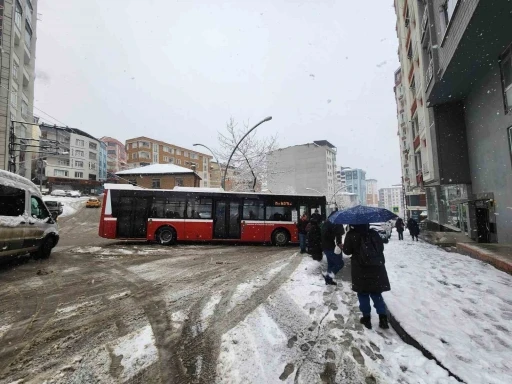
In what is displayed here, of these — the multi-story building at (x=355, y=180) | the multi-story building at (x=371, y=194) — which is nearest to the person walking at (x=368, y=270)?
the multi-story building at (x=355, y=180)

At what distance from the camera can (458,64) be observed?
37.1ft

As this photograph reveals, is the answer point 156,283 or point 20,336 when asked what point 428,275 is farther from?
point 20,336

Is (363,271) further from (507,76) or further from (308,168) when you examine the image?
(308,168)

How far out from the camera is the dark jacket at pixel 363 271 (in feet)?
12.9

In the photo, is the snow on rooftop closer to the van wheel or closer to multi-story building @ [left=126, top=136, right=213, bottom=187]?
multi-story building @ [left=126, top=136, right=213, bottom=187]

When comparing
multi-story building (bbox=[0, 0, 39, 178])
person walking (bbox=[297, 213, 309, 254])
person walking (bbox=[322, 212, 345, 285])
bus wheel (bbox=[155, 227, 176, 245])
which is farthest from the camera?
multi-story building (bbox=[0, 0, 39, 178])

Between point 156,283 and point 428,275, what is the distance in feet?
22.2

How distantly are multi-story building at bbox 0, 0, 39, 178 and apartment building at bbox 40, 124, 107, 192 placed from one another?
95.9 ft

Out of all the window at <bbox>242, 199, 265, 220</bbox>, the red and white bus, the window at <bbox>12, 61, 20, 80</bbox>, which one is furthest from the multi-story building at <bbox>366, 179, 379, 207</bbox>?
the window at <bbox>12, 61, 20, 80</bbox>

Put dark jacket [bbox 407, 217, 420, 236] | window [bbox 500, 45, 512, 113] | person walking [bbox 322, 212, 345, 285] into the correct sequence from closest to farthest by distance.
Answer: person walking [bbox 322, 212, 345, 285]
window [bbox 500, 45, 512, 113]
dark jacket [bbox 407, 217, 420, 236]

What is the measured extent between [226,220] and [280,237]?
2873 mm

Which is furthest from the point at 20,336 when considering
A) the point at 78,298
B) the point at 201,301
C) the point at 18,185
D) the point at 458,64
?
the point at 458,64

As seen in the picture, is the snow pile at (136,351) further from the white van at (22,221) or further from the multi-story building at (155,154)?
the multi-story building at (155,154)

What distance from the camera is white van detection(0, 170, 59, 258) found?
6855 millimetres
